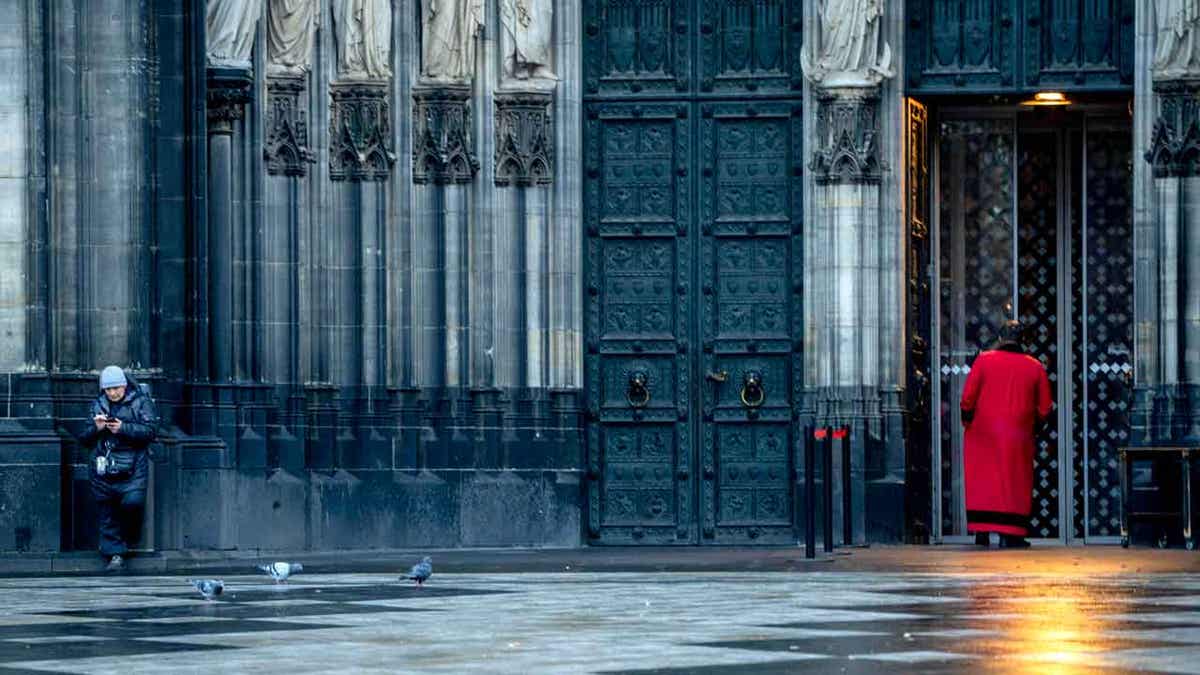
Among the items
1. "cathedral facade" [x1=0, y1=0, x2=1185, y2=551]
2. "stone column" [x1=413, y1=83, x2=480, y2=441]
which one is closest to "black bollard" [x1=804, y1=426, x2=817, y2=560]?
"cathedral facade" [x1=0, y1=0, x2=1185, y2=551]

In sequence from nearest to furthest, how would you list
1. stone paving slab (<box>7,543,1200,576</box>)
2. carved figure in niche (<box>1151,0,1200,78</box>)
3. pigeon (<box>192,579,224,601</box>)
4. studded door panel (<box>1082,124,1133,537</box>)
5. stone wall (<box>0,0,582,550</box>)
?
pigeon (<box>192,579,224,601</box>) < stone paving slab (<box>7,543,1200,576</box>) < stone wall (<box>0,0,582,550</box>) < carved figure in niche (<box>1151,0,1200,78</box>) < studded door panel (<box>1082,124,1133,537</box>)

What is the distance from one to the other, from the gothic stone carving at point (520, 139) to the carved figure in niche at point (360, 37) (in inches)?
51.5

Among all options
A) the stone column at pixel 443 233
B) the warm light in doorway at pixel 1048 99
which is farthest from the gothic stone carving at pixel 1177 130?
the stone column at pixel 443 233

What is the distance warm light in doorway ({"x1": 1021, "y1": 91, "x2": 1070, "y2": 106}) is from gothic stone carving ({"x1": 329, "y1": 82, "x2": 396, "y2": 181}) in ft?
22.4

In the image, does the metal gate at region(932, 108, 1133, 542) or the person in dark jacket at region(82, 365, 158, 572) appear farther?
the metal gate at region(932, 108, 1133, 542)

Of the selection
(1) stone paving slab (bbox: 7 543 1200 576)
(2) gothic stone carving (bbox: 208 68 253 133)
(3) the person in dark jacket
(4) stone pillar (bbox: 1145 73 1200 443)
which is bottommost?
(1) stone paving slab (bbox: 7 543 1200 576)

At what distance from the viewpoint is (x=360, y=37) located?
29.1 m

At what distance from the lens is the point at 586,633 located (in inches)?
582

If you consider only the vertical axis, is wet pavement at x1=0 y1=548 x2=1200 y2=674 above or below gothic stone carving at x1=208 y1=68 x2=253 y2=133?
below

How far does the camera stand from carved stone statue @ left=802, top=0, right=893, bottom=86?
1154 inches

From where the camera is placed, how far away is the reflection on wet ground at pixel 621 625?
1293cm

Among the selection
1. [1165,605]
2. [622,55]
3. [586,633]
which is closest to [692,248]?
[622,55]

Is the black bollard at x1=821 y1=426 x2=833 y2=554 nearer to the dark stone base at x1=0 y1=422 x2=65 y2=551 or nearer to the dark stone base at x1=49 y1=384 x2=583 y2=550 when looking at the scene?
the dark stone base at x1=49 y1=384 x2=583 y2=550

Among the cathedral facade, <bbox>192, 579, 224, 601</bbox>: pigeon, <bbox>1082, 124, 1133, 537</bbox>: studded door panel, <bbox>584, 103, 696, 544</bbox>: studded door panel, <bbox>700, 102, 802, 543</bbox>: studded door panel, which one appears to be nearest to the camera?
<bbox>192, 579, 224, 601</bbox>: pigeon
